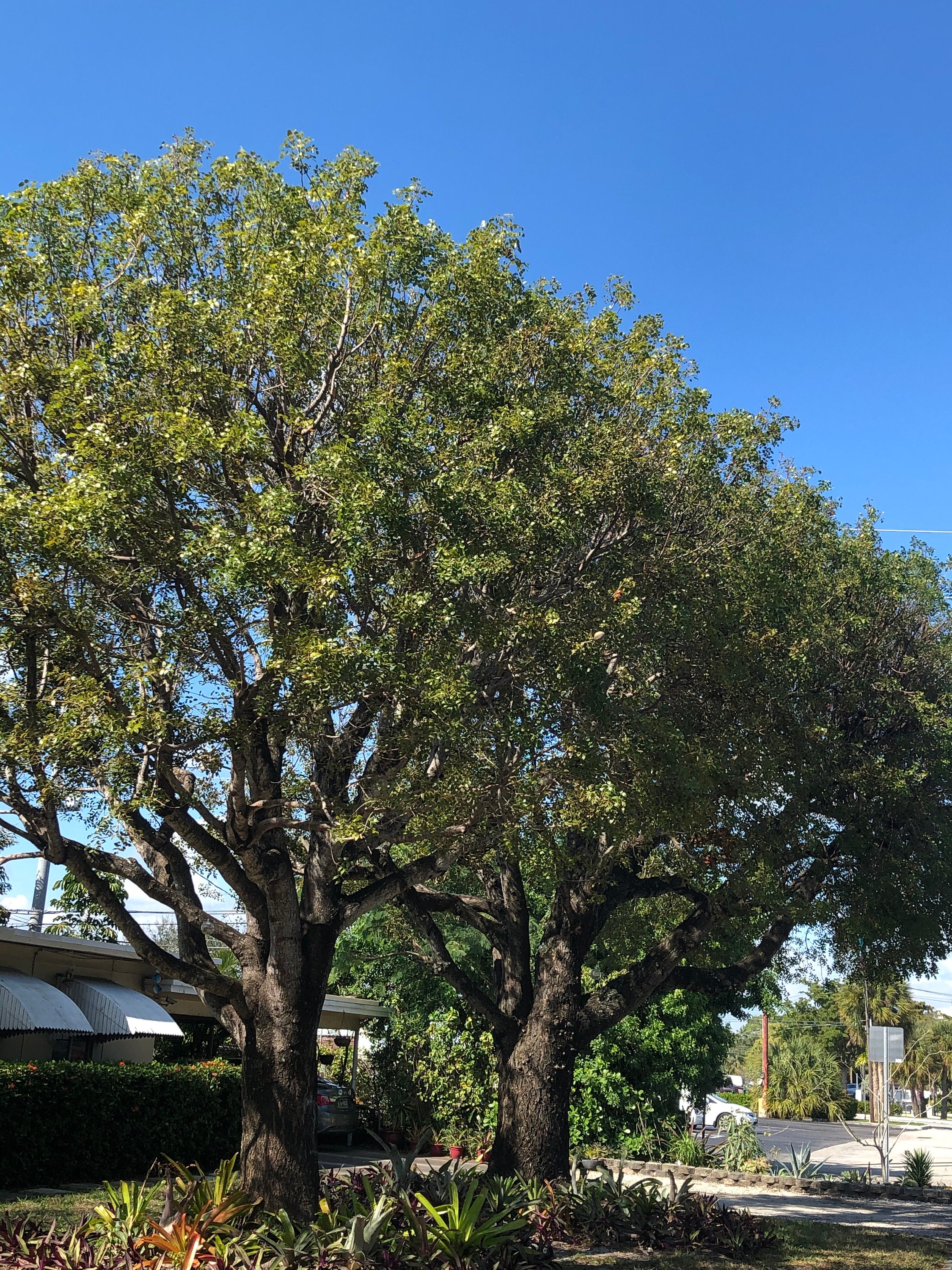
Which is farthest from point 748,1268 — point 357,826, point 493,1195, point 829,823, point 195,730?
point 195,730

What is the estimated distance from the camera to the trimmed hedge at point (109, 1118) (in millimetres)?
14023

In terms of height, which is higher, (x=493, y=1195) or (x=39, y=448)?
(x=39, y=448)

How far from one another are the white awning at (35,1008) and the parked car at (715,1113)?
1423 cm

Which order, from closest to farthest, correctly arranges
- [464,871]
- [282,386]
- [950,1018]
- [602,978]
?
1. [282,386]
2. [464,871]
3. [602,978]
4. [950,1018]

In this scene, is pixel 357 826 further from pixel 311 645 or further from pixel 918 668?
pixel 918 668

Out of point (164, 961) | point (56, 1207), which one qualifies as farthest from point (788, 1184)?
point (164, 961)

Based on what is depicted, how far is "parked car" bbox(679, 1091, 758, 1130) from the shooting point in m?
24.7

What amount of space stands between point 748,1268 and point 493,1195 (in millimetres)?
3196

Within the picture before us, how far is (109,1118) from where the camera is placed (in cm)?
1554

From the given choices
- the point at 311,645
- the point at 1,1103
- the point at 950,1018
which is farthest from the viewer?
the point at 950,1018

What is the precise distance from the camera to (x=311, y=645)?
8297 millimetres

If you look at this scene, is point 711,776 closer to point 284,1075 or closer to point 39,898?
point 284,1075

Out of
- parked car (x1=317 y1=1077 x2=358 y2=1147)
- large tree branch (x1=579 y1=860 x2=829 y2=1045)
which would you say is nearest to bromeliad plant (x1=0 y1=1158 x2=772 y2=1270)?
large tree branch (x1=579 y1=860 x2=829 y2=1045)

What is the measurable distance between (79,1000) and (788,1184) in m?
13.4
